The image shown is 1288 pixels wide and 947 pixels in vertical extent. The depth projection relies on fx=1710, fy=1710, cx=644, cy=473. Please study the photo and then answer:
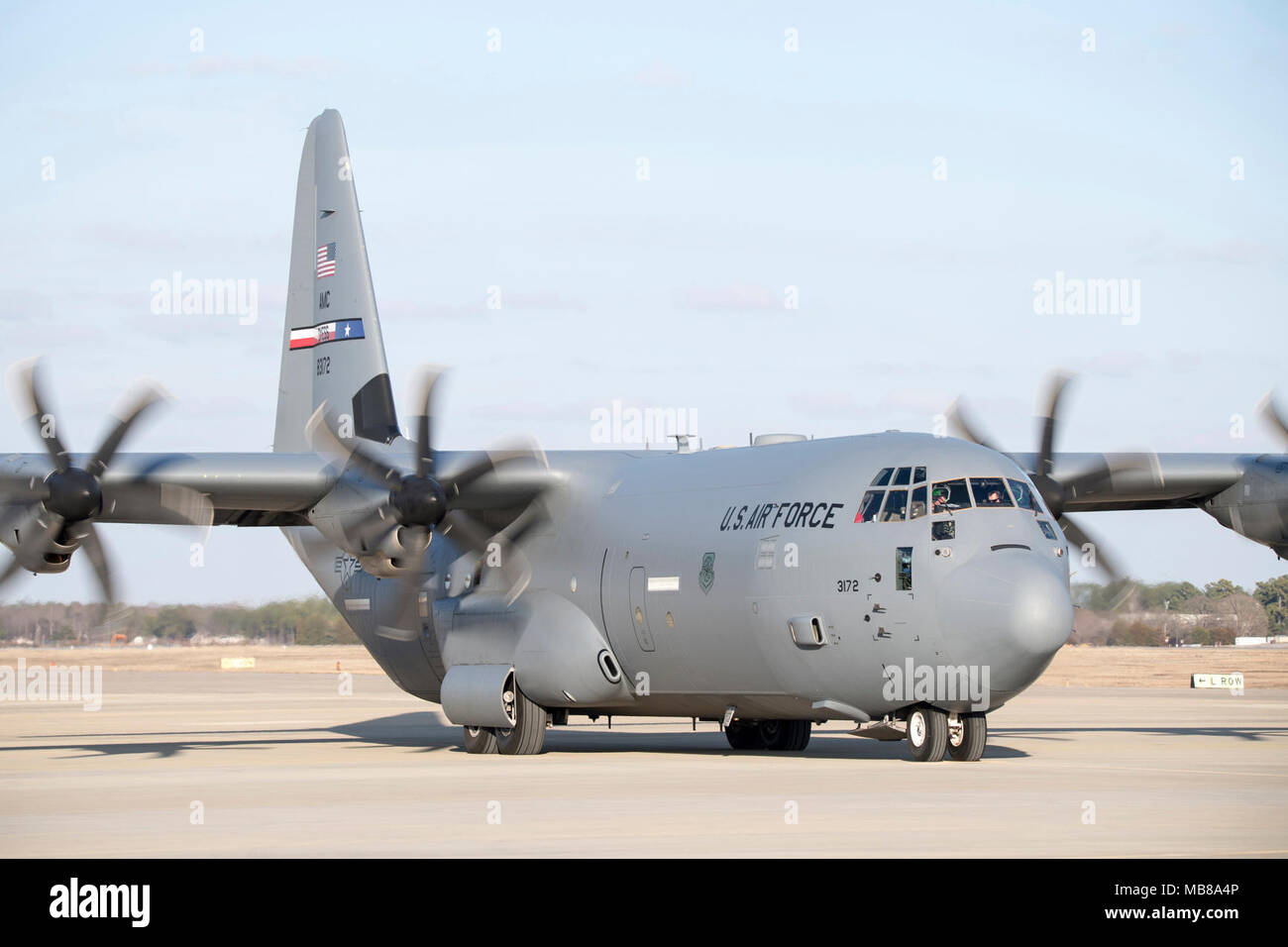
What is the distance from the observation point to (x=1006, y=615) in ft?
59.2

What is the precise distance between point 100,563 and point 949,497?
35.3 feet

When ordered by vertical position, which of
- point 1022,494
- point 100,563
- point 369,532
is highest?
point 1022,494

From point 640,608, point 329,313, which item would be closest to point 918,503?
point 640,608

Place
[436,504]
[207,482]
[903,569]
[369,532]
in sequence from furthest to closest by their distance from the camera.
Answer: [207,482] < [369,532] < [436,504] < [903,569]

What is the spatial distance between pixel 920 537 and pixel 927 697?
1.76m

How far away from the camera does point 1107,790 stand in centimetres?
1605

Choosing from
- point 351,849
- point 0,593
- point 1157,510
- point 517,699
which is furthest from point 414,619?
point 351,849

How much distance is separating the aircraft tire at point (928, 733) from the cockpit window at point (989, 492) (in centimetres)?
240

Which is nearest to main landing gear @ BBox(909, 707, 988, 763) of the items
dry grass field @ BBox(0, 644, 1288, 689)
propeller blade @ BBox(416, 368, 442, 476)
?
propeller blade @ BBox(416, 368, 442, 476)

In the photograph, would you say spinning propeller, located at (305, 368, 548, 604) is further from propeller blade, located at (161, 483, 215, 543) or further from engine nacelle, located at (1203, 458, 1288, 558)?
engine nacelle, located at (1203, 458, 1288, 558)

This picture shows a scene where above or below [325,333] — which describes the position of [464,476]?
below

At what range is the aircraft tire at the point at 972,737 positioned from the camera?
1933cm

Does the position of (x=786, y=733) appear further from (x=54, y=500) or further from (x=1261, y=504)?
(x=54, y=500)

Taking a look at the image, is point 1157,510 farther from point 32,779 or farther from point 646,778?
point 32,779
